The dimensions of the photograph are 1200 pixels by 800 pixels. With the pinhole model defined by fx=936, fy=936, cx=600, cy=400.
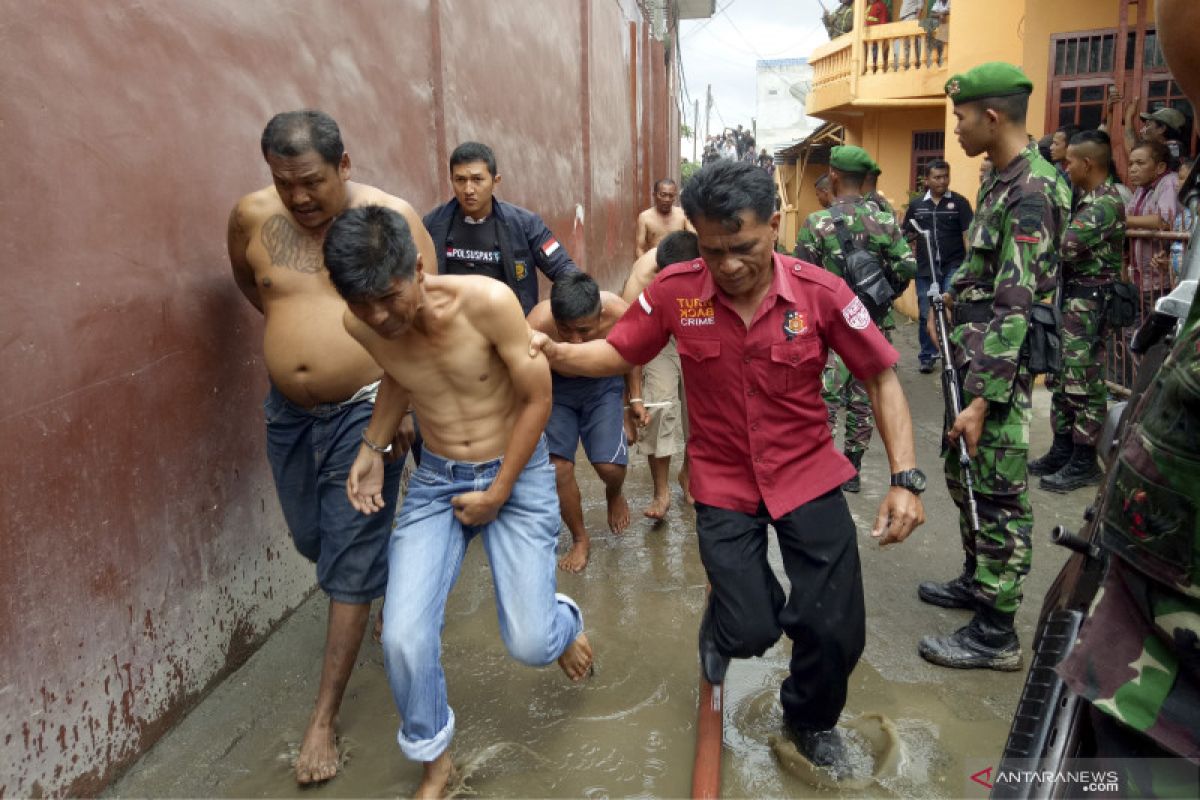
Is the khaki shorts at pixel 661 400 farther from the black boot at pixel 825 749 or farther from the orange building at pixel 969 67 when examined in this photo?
the orange building at pixel 969 67

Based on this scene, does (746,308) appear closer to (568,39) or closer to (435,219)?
(435,219)

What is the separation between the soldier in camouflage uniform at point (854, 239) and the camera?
5270 mm

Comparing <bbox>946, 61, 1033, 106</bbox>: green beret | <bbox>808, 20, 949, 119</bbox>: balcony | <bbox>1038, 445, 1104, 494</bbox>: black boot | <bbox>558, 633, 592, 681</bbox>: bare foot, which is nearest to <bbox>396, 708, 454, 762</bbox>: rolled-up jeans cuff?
<bbox>558, 633, 592, 681</bbox>: bare foot

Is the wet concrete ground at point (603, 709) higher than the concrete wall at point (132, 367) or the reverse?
the reverse

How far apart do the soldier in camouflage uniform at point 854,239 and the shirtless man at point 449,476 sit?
8.96 ft

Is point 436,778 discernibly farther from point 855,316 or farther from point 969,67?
point 969,67

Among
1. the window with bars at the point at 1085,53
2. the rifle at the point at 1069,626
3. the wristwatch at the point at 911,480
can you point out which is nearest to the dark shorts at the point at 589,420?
the wristwatch at the point at 911,480

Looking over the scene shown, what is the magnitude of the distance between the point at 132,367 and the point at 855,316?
7.11 ft

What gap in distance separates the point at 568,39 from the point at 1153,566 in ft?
30.1

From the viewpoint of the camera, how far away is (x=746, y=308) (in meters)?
2.68

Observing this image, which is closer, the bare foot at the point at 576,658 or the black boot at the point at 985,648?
the bare foot at the point at 576,658

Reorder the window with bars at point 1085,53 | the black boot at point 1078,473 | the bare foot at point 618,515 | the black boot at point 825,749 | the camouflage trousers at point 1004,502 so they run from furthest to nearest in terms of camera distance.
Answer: the window with bars at point 1085,53 → the black boot at point 1078,473 → the bare foot at point 618,515 → the camouflage trousers at point 1004,502 → the black boot at point 825,749

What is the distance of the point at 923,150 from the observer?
16.1 meters

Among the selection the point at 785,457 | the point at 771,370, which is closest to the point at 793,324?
the point at 771,370
